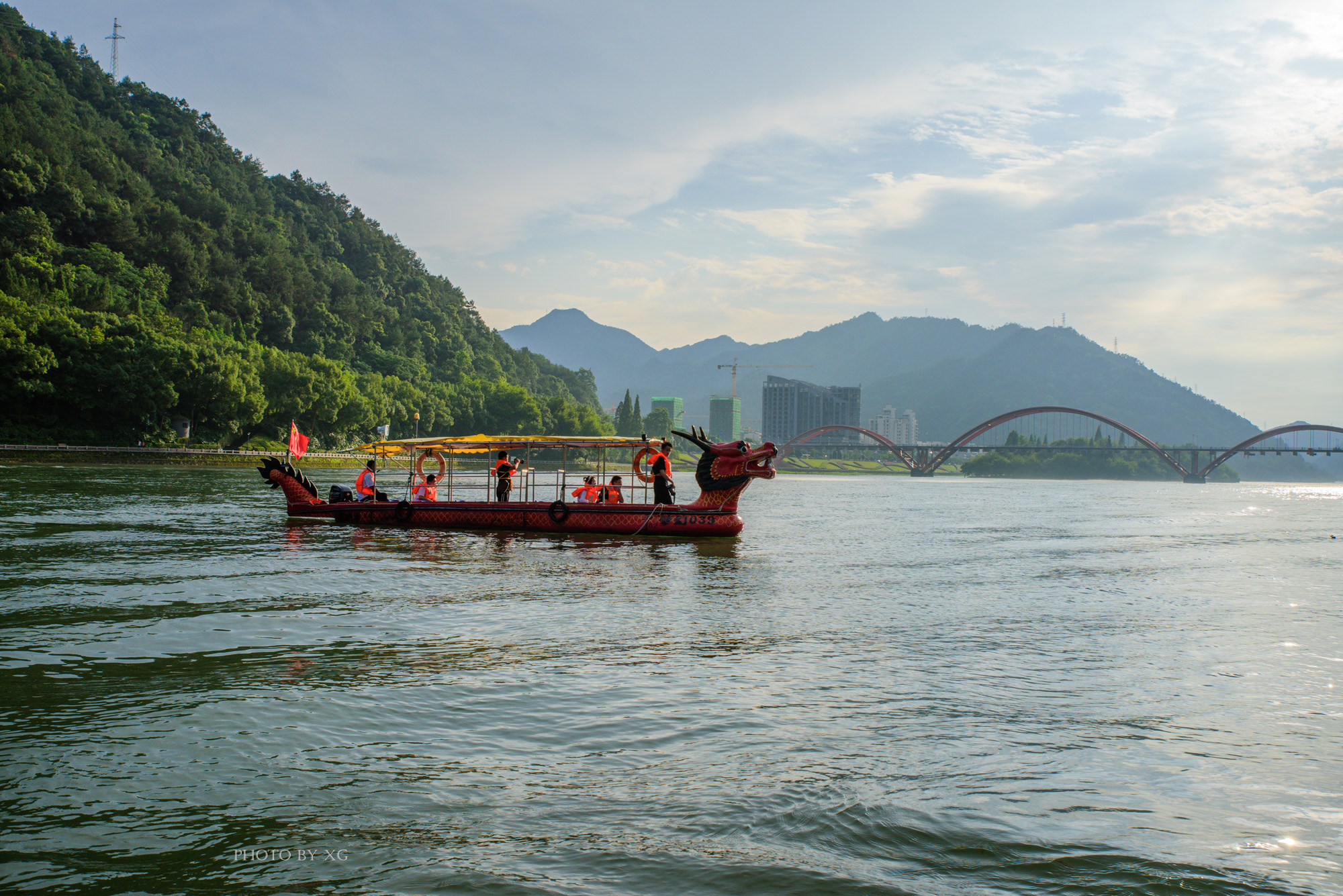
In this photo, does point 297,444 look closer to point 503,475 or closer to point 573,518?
point 503,475

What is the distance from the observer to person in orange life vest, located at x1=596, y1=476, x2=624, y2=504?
2884 centimetres

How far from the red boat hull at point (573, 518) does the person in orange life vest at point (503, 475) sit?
3.83 feet

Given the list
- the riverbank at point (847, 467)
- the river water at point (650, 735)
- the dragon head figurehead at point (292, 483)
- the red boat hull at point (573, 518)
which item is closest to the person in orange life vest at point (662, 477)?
the red boat hull at point (573, 518)

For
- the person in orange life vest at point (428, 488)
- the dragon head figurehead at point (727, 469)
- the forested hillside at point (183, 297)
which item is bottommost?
the person in orange life vest at point (428, 488)

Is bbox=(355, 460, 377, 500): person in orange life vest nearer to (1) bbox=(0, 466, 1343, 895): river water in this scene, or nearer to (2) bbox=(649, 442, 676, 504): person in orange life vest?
(2) bbox=(649, 442, 676, 504): person in orange life vest

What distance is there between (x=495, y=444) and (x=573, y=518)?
3694 mm

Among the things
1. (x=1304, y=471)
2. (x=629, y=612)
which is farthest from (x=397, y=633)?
(x=1304, y=471)

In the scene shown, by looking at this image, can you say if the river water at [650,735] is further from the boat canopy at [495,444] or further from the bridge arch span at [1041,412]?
the bridge arch span at [1041,412]

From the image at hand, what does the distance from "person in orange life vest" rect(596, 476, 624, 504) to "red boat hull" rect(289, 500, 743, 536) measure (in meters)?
1.23

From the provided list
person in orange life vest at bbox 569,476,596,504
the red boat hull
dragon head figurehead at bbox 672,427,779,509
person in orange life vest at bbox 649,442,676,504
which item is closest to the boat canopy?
person in orange life vest at bbox 649,442,676,504

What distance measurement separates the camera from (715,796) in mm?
6422

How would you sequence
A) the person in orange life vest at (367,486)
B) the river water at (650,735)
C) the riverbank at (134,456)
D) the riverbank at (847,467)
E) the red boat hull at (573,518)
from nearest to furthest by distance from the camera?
the river water at (650,735), the red boat hull at (573,518), the person in orange life vest at (367,486), the riverbank at (134,456), the riverbank at (847,467)

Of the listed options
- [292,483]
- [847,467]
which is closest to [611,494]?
[292,483]

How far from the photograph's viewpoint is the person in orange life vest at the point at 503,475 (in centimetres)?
2939
